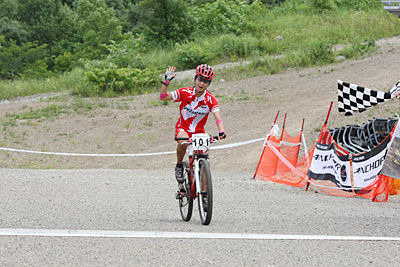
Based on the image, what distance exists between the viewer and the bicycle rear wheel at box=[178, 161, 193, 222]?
7195mm

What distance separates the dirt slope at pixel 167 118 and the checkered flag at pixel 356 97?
458 cm

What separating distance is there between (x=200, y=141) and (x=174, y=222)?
3.96 feet

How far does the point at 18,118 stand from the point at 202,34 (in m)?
14.8

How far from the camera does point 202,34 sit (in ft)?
106

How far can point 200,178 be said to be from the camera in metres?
6.91

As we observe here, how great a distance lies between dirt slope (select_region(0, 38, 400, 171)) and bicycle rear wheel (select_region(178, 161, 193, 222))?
7.82 meters

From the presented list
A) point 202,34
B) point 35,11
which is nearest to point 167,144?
point 202,34

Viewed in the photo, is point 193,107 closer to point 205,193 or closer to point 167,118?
point 205,193

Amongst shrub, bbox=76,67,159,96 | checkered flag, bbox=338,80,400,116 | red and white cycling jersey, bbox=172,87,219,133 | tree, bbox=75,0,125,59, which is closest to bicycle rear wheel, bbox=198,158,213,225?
red and white cycling jersey, bbox=172,87,219,133

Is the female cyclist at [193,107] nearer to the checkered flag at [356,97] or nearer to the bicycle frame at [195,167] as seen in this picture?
the bicycle frame at [195,167]

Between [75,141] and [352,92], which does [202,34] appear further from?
[352,92]

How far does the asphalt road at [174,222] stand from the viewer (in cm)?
529

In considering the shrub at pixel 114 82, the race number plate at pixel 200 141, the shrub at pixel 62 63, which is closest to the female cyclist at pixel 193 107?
the race number plate at pixel 200 141

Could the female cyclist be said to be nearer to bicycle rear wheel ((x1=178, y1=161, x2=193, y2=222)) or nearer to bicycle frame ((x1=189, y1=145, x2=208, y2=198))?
bicycle rear wheel ((x1=178, y1=161, x2=193, y2=222))
